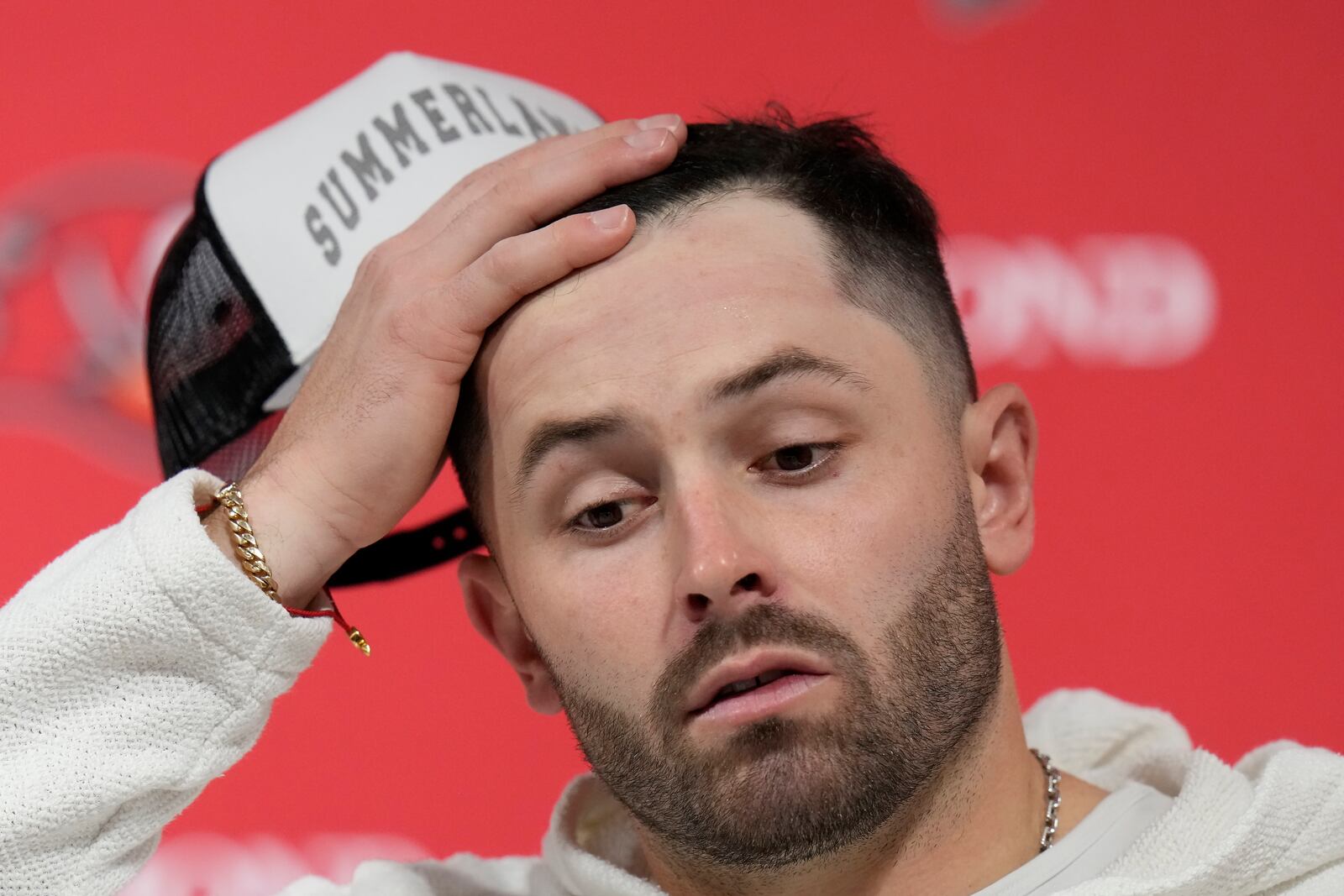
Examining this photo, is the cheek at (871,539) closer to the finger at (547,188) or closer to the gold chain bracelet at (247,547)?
the finger at (547,188)

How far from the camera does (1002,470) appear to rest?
1264 mm

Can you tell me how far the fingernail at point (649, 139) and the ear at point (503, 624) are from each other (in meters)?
0.34

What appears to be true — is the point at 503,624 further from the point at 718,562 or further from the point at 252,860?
the point at 252,860

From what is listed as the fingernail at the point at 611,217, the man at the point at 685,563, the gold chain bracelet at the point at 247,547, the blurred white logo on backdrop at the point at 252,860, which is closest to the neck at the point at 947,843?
the man at the point at 685,563

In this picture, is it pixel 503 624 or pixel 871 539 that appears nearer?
pixel 871 539

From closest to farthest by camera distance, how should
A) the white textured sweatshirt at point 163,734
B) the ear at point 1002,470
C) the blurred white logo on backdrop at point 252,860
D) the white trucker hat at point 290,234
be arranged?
the white textured sweatshirt at point 163,734 → the ear at point 1002,470 → the white trucker hat at point 290,234 → the blurred white logo on backdrop at point 252,860

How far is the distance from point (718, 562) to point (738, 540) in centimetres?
3

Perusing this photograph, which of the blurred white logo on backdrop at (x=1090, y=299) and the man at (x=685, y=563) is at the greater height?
the blurred white logo on backdrop at (x=1090, y=299)

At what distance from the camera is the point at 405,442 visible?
122cm

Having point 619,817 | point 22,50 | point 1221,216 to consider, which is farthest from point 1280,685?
point 22,50

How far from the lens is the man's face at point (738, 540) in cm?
104

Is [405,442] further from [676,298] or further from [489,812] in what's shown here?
[489,812]

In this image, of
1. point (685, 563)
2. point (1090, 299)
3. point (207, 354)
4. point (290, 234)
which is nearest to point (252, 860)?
point (207, 354)

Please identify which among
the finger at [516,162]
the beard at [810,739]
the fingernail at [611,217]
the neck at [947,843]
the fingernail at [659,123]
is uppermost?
the fingernail at [659,123]
